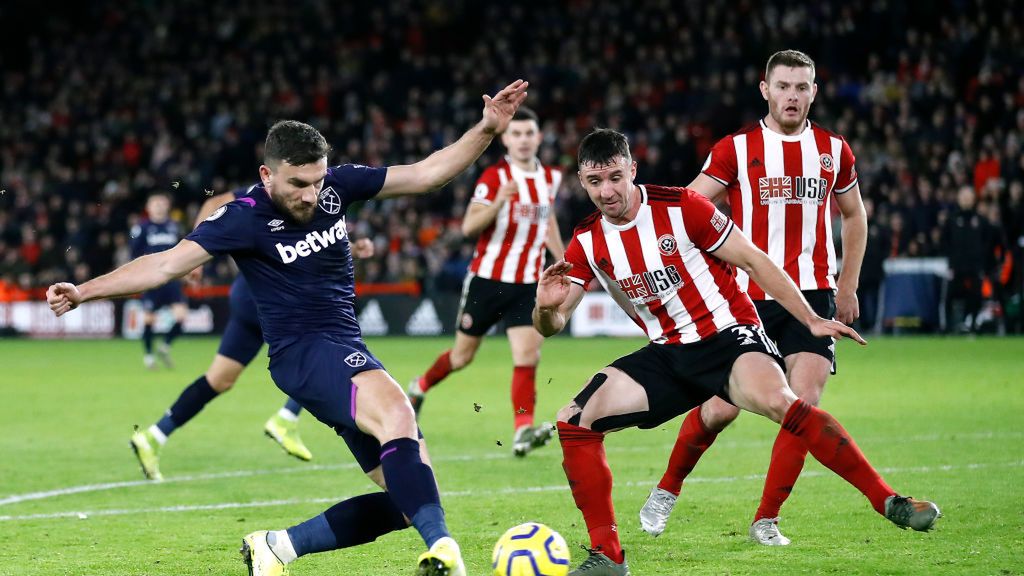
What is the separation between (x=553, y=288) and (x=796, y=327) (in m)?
1.48

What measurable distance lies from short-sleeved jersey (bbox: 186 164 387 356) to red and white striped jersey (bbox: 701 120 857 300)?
2163 mm

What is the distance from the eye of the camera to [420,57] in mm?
30562

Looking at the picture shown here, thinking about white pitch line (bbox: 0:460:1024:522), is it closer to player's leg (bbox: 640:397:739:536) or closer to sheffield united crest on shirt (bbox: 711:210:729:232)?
player's leg (bbox: 640:397:739:536)

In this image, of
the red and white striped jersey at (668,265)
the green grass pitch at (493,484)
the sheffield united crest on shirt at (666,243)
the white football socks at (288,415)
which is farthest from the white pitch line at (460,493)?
the sheffield united crest on shirt at (666,243)

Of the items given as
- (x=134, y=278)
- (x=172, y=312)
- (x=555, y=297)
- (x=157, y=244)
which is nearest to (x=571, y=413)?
(x=555, y=297)

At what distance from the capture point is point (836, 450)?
5.45 m

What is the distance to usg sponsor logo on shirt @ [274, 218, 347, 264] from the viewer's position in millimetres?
5426

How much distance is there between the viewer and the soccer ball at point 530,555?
197 inches

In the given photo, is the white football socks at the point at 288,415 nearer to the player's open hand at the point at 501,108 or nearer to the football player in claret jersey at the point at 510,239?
the football player in claret jersey at the point at 510,239

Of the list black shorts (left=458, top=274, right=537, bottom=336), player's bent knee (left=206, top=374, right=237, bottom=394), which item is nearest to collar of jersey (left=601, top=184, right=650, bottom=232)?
player's bent knee (left=206, top=374, right=237, bottom=394)

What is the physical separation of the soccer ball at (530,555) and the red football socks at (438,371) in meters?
5.64

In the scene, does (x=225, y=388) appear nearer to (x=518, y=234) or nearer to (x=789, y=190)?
(x=518, y=234)

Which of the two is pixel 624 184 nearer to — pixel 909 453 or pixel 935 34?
pixel 909 453

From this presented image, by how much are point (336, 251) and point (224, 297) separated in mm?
20106
